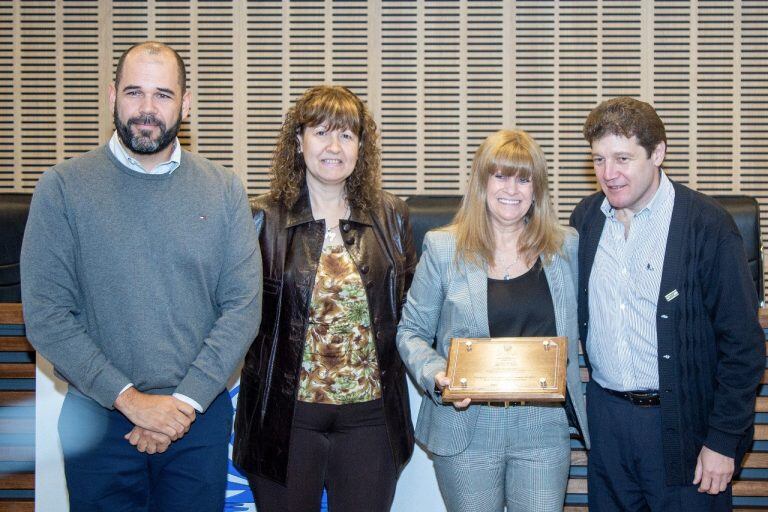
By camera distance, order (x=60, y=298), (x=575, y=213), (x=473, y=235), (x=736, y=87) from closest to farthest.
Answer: (x=60, y=298) < (x=473, y=235) < (x=575, y=213) < (x=736, y=87)

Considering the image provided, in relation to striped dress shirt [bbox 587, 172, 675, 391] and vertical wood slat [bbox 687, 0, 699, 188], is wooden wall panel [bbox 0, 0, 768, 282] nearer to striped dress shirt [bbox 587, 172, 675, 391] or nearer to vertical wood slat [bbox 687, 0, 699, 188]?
vertical wood slat [bbox 687, 0, 699, 188]

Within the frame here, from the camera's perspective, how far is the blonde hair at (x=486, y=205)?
2357 millimetres

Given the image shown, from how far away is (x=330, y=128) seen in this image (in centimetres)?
246

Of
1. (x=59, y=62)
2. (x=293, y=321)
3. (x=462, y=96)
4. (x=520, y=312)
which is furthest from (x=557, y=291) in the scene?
(x=59, y=62)

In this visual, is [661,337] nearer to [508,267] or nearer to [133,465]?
[508,267]

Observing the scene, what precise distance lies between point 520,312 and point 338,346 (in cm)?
59

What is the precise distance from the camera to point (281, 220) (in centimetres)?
248

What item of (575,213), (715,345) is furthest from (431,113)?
(715,345)

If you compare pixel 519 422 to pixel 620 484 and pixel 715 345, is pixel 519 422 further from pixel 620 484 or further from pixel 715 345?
pixel 715 345

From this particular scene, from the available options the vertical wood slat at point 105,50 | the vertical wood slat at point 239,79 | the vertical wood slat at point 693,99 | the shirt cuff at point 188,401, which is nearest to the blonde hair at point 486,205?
the shirt cuff at point 188,401

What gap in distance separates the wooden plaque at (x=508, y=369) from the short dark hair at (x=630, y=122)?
2.35ft

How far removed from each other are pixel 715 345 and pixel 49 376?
235cm

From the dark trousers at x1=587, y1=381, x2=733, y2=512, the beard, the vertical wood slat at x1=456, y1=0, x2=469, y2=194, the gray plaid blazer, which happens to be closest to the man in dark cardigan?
the dark trousers at x1=587, y1=381, x2=733, y2=512

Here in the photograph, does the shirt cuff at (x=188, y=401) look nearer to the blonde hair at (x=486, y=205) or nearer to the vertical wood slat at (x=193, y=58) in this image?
the blonde hair at (x=486, y=205)
